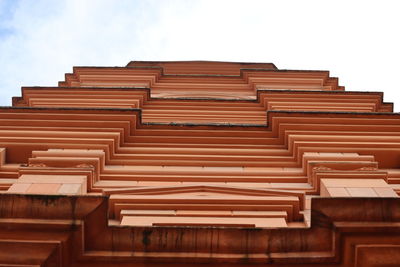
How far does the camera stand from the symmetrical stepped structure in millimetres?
7551

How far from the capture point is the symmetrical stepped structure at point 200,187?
755 centimetres

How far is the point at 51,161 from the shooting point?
11.6m

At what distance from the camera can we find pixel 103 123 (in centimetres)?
1389

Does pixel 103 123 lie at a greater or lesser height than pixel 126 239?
greater

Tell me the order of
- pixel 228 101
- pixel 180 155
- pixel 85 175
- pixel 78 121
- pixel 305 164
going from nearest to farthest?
pixel 85 175 → pixel 305 164 → pixel 180 155 → pixel 78 121 → pixel 228 101

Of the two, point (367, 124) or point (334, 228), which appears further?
point (367, 124)

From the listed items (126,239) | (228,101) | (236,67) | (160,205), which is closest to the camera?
(126,239)

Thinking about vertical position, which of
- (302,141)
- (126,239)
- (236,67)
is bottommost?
(126,239)

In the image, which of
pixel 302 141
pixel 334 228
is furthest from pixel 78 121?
pixel 334 228

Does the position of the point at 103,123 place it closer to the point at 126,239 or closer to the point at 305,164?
the point at 305,164

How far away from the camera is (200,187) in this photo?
1125cm

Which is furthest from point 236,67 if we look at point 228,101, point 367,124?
point 367,124

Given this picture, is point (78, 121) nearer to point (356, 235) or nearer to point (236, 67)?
point (356, 235)

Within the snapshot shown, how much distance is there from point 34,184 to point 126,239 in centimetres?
362
